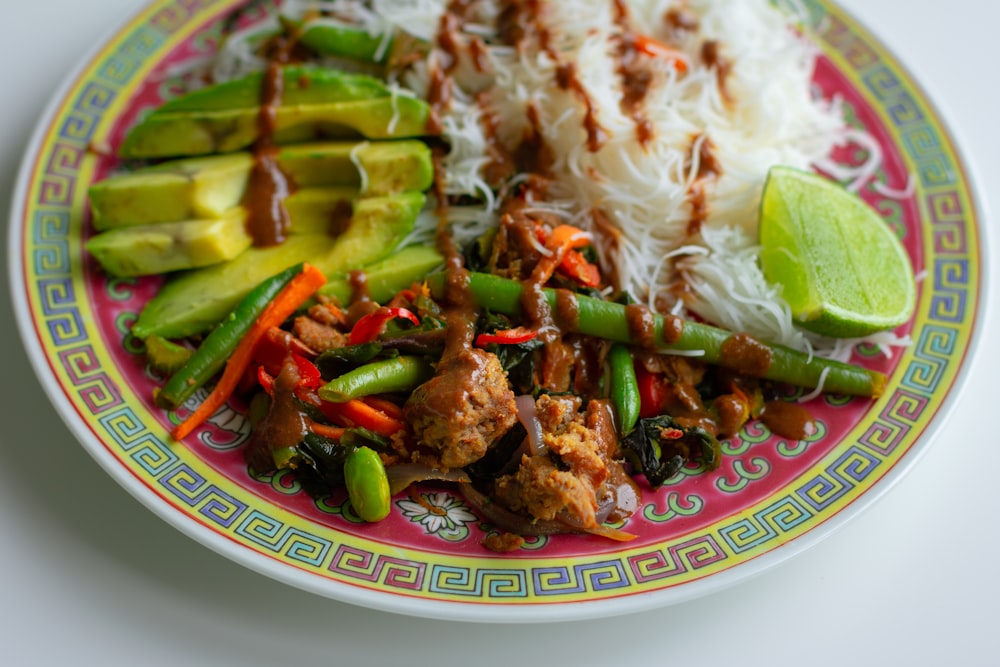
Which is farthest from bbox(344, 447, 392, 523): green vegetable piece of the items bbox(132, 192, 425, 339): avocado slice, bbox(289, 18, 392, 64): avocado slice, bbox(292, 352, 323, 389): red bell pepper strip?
bbox(289, 18, 392, 64): avocado slice

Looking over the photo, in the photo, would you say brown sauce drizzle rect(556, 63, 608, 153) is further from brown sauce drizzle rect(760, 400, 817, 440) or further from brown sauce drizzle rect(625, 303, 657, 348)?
brown sauce drizzle rect(760, 400, 817, 440)

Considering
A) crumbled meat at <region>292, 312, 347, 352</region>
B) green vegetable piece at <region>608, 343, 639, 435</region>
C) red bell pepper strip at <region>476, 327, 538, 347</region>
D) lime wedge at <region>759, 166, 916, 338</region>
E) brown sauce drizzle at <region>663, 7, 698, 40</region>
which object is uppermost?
brown sauce drizzle at <region>663, 7, 698, 40</region>

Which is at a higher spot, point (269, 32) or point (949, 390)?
point (269, 32)

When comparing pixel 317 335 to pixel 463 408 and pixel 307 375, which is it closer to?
pixel 307 375

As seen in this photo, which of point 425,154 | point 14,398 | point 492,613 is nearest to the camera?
point 492,613

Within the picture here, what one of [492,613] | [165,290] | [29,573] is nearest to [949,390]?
[492,613]

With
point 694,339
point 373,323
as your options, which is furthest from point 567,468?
point 373,323

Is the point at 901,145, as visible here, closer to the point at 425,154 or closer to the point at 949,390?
the point at 949,390
